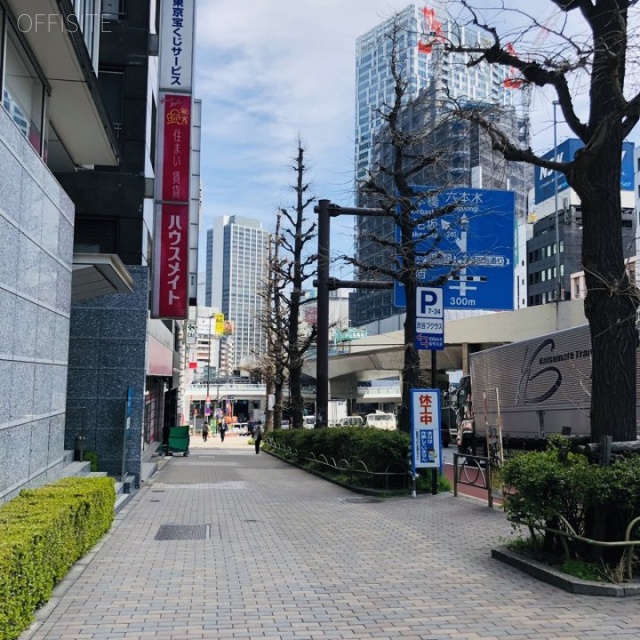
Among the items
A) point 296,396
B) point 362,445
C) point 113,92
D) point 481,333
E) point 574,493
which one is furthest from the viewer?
point 481,333

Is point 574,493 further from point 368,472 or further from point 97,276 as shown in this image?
point 97,276

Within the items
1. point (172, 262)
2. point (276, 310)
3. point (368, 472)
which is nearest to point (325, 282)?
point (172, 262)

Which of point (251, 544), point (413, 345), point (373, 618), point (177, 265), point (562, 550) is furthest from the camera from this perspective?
point (177, 265)

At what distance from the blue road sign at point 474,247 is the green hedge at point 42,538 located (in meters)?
8.64

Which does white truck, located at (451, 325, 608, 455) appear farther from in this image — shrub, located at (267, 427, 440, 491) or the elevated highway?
the elevated highway

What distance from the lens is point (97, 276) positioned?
12.4 metres

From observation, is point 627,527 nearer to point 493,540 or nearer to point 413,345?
point 493,540

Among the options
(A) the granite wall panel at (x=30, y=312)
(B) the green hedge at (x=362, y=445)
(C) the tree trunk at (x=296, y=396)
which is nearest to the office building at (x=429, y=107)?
(B) the green hedge at (x=362, y=445)

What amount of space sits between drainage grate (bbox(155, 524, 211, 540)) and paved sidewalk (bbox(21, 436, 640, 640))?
4.1 inches

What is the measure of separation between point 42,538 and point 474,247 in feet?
37.8

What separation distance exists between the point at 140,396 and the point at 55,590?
9.35 m

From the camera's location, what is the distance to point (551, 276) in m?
84.8

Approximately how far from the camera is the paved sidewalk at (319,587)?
5.63 metres

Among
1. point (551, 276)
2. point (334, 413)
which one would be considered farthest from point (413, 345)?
point (551, 276)
